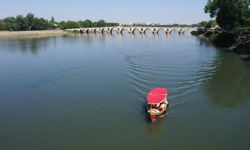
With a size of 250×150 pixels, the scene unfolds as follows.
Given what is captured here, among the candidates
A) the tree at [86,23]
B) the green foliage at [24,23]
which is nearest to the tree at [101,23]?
the tree at [86,23]

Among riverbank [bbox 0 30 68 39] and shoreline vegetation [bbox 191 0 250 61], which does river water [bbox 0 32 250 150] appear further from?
riverbank [bbox 0 30 68 39]

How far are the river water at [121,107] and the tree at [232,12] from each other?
65.0 feet

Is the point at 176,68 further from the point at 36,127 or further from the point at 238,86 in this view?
the point at 36,127

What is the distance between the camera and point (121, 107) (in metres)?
19.9

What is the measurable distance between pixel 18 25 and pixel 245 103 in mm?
107252

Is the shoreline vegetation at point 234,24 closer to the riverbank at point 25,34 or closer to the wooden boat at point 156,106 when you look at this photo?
the wooden boat at point 156,106

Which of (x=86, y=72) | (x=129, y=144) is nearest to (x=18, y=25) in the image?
(x=86, y=72)

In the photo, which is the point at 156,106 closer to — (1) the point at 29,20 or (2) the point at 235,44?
(2) the point at 235,44

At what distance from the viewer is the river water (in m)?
15.4

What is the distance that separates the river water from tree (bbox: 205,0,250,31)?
780 inches

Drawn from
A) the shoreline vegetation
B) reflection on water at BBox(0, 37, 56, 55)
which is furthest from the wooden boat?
reflection on water at BBox(0, 37, 56, 55)

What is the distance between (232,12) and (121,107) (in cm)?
4114

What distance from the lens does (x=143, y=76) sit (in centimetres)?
2869

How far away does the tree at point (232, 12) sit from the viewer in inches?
2019
